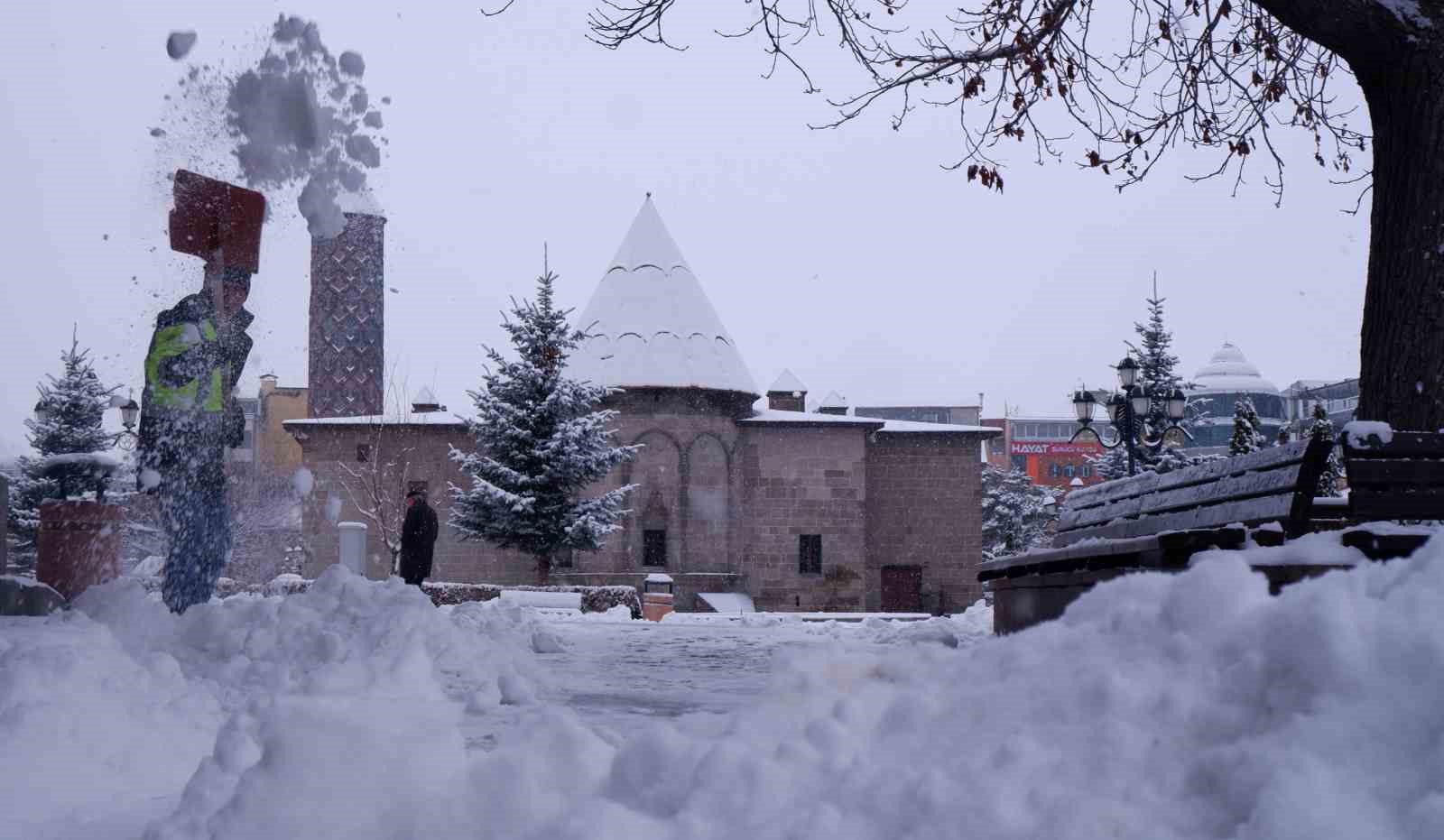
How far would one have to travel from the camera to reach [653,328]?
34.8 meters

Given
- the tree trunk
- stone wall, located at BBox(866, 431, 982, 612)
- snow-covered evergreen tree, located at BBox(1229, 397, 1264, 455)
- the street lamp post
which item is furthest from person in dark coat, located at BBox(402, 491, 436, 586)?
stone wall, located at BBox(866, 431, 982, 612)

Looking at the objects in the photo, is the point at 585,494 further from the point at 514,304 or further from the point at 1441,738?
the point at 1441,738

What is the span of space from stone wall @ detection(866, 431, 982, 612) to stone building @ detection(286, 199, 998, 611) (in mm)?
46

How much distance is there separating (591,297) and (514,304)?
7.42 m

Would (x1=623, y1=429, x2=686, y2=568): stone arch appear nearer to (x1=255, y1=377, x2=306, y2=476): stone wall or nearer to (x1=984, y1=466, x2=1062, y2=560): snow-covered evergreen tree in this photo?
(x1=984, y1=466, x2=1062, y2=560): snow-covered evergreen tree

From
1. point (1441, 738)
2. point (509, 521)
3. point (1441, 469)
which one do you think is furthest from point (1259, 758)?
point (509, 521)

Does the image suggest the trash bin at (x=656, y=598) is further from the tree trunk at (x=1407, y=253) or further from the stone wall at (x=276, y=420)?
A: the stone wall at (x=276, y=420)

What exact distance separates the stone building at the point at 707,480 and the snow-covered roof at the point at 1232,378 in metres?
53.6

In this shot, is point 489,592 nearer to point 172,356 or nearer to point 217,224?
point 217,224

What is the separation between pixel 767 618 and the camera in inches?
714

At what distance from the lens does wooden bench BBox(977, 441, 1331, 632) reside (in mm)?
4949

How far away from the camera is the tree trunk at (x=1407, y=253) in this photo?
20.5ft

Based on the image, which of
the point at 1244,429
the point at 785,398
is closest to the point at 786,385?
the point at 785,398

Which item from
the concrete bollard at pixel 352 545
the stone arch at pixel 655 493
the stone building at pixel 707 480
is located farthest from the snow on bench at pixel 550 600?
the stone arch at pixel 655 493
